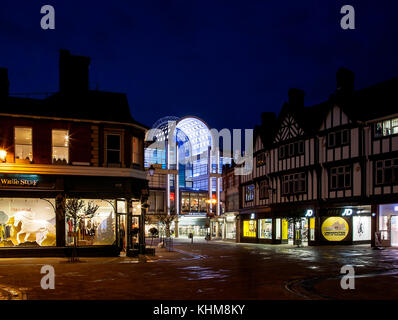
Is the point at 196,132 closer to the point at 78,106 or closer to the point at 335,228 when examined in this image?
the point at 335,228

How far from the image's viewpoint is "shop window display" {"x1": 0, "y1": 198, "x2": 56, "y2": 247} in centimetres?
2488

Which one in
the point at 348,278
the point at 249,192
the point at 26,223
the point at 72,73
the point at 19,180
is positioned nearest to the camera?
the point at 348,278

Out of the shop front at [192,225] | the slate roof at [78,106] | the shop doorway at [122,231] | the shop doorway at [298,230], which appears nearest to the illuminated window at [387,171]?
the shop doorway at [298,230]

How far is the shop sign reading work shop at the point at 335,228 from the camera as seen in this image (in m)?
38.3

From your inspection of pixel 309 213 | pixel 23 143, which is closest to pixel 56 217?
pixel 23 143

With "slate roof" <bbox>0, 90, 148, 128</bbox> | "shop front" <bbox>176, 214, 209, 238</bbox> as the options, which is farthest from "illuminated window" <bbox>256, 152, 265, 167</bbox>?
"shop front" <bbox>176, 214, 209, 238</bbox>

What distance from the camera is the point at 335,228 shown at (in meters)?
38.4

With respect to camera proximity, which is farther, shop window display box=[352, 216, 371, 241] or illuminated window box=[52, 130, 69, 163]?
→ shop window display box=[352, 216, 371, 241]

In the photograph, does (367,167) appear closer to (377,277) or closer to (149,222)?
(377,277)

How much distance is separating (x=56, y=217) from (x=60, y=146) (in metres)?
4.08

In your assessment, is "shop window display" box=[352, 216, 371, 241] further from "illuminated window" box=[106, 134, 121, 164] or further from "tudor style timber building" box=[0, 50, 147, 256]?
"illuminated window" box=[106, 134, 121, 164]

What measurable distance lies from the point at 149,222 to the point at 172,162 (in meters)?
11.8

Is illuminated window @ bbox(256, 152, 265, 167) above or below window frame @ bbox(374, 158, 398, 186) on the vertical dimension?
above

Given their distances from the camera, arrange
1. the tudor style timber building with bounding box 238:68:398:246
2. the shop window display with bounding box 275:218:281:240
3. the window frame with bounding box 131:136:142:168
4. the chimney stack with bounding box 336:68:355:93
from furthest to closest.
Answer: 1. the shop window display with bounding box 275:218:281:240
2. the chimney stack with bounding box 336:68:355:93
3. the tudor style timber building with bounding box 238:68:398:246
4. the window frame with bounding box 131:136:142:168
